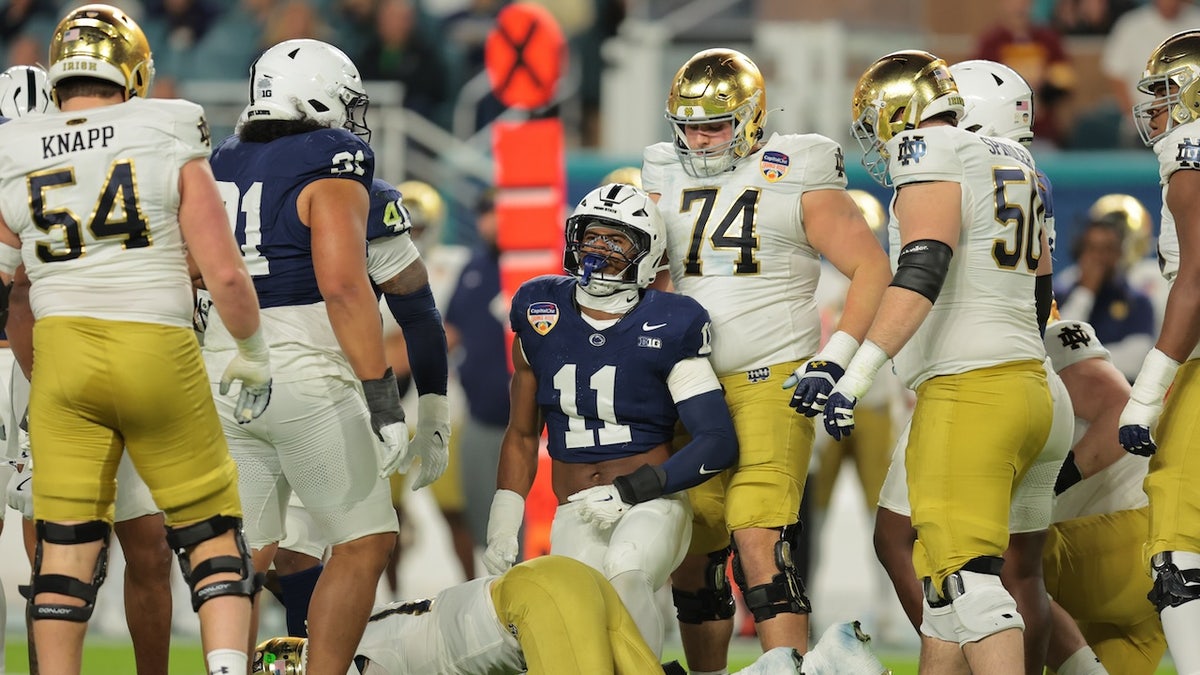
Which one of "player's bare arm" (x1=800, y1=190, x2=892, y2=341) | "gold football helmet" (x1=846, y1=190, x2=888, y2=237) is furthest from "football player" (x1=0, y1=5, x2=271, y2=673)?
"gold football helmet" (x1=846, y1=190, x2=888, y2=237)

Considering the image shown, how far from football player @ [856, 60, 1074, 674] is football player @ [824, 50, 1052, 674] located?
180mm

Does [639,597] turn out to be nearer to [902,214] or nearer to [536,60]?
[902,214]

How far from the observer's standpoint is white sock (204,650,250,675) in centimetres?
432

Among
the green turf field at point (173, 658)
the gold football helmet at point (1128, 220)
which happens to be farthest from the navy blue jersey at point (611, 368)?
the gold football helmet at point (1128, 220)

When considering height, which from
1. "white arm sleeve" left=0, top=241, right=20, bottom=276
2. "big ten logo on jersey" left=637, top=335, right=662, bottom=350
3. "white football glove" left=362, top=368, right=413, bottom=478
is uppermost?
"white arm sleeve" left=0, top=241, right=20, bottom=276

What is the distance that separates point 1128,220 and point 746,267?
401 centimetres

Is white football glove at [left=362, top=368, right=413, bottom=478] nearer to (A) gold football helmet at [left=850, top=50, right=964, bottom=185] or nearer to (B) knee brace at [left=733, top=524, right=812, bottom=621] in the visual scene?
(B) knee brace at [left=733, top=524, right=812, bottom=621]

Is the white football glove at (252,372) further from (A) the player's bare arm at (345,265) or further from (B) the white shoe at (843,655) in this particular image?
(B) the white shoe at (843,655)

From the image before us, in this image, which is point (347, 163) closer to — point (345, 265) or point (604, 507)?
point (345, 265)

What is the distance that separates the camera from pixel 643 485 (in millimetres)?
4891

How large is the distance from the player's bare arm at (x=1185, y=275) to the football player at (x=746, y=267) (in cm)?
85

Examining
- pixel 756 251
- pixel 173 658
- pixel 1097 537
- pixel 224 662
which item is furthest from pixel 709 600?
pixel 173 658

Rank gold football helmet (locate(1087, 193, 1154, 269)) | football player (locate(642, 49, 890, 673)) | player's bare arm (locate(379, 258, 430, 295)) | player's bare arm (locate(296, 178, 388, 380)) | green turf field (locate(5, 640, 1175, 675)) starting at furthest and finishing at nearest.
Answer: gold football helmet (locate(1087, 193, 1154, 269)), green turf field (locate(5, 640, 1175, 675)), player's bare arm (locate(379, 258, 430, 295)), football player (locate(642, 49, 890, 673)), player's bare arm (locate(296, 178, 388, 380))

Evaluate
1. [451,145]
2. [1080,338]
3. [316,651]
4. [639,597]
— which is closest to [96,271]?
[316,651]
